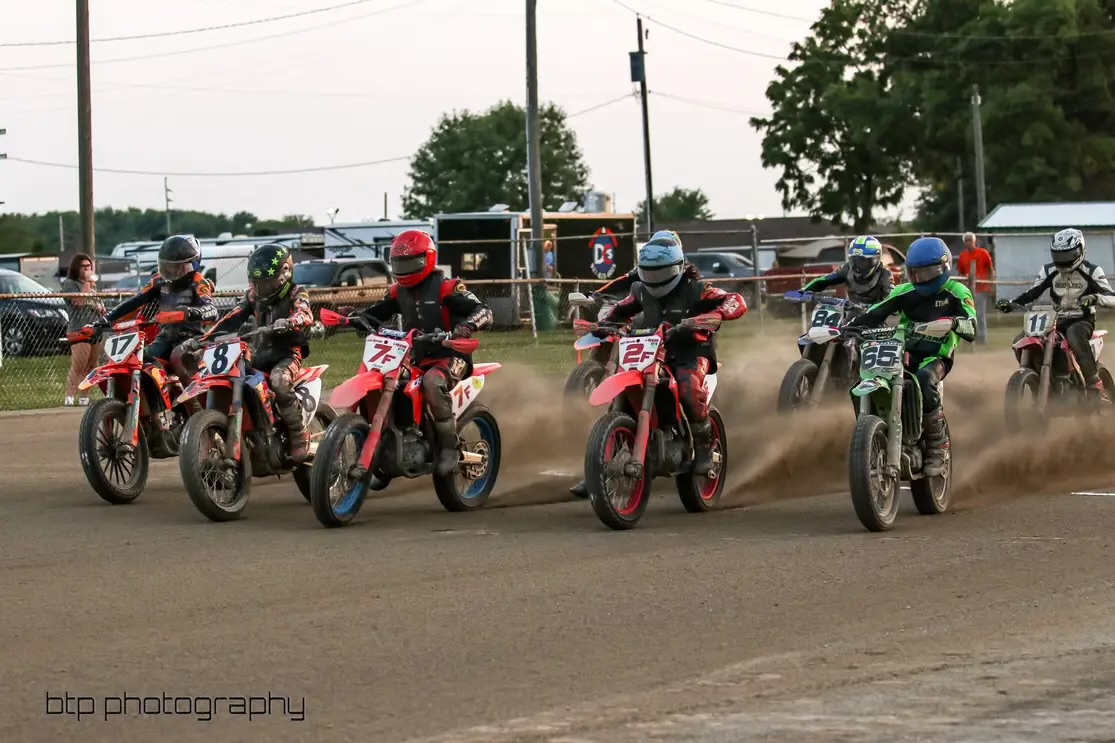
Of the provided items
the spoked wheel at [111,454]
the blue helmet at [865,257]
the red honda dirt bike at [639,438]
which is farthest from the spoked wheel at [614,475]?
the blue helmet at [865,257]

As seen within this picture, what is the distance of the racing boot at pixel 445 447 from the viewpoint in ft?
39.9

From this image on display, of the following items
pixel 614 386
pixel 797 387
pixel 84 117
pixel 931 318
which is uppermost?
pixel 84 117

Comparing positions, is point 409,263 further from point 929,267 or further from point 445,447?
point 929,267

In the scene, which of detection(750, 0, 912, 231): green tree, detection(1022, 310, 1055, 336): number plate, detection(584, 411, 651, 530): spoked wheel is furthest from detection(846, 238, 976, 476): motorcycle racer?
detection(750, 0, 912, 231): green tree

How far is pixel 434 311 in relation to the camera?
12.5m

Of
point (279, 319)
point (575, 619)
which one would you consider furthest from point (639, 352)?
point (575, 619)

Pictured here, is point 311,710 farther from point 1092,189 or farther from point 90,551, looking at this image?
point 1092,189

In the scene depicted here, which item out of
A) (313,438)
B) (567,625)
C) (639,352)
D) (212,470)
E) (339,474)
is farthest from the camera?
(313,438)

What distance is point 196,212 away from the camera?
17112 cm

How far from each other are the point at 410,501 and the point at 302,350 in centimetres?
135

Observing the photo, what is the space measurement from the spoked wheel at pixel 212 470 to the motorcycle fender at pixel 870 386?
409 centimetres

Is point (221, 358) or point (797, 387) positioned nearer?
point (221, 358)

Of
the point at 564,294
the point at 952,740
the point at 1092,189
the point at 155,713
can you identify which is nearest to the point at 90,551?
the point at 155,713

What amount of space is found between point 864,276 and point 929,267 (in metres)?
4.03
